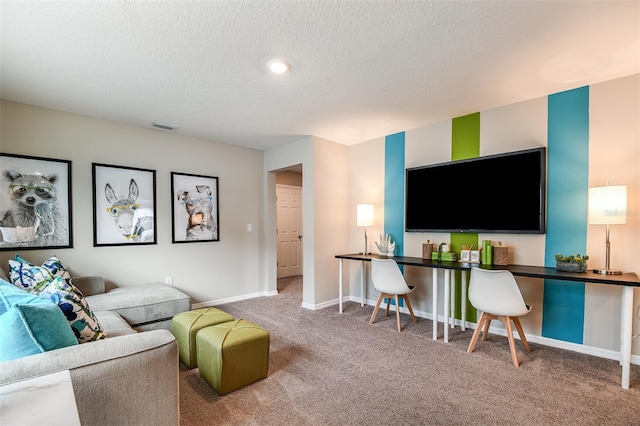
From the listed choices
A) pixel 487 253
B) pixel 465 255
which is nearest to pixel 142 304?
pixel 465 255

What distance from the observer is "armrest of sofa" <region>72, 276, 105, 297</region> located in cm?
294

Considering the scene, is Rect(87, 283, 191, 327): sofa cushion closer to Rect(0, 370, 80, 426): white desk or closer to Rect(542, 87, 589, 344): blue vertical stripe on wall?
Rect(0, 370, 80, 426): white desk

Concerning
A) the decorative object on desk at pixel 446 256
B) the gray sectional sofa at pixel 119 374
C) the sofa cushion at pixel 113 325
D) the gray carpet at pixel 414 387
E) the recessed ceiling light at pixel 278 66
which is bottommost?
the gray carpet at pixel 414 387

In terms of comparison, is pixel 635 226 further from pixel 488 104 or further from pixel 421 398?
pixel 421 398

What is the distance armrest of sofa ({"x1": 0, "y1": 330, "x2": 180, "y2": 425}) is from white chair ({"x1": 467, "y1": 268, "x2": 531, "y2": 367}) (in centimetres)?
238

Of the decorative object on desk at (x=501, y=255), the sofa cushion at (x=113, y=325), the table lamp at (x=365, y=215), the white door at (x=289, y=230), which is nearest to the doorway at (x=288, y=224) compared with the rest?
the white door at (x=289, y=230)

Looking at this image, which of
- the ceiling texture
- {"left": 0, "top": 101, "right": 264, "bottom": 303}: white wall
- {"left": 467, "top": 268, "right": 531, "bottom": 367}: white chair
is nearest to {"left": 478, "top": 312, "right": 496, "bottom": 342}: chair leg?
{"left": 467, "top": 268, "right": 531, "bottom": 367}: white chair

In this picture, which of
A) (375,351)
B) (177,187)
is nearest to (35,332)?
(375,351)

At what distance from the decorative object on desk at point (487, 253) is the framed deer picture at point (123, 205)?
3.88 meters

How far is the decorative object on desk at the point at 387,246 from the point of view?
3.82m

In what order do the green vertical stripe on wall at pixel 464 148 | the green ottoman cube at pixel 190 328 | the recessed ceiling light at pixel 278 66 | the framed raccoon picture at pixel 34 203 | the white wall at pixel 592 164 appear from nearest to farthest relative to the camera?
the recessed ceiling light at pixel 278 66 → the green ottoman cube at pixel 190 328 → the white wall at pixel 592 164 → the framed raccoon picture at pixel 34 203 → the green vertical stripe on wall at pixel 464 148

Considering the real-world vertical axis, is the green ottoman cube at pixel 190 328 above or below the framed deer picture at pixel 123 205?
below

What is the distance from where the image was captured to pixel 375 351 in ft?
8.70

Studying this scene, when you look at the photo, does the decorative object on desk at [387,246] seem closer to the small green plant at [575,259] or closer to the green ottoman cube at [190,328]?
the small green plant at [575,259]
